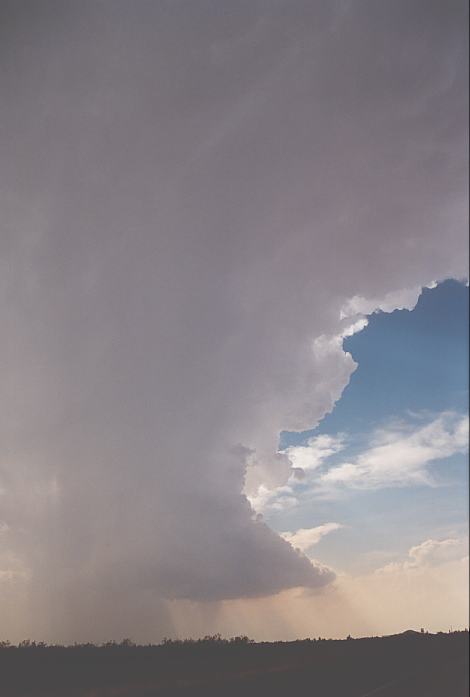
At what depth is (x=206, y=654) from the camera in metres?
19.6

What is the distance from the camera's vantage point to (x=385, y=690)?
12656 mm

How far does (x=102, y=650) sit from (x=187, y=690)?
798 centimetres

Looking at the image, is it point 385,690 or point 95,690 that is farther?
point 385,690

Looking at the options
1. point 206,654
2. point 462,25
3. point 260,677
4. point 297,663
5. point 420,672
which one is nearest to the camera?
point 462,25

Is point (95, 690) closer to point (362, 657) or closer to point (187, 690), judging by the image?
point (187, 690)

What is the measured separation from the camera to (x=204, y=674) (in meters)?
13.9

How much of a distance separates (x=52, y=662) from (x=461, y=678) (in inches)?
448

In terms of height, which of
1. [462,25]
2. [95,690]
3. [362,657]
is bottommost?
[362,657]

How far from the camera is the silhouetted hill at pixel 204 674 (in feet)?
36.7

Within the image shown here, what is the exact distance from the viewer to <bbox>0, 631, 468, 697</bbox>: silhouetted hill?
36.7ft

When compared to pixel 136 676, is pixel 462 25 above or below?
above

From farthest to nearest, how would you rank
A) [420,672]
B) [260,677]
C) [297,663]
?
[297,663] → [420,672] → [260,677]

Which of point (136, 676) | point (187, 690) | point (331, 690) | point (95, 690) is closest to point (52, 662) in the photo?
point (136, 676)

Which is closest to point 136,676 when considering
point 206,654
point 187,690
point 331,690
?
point 187,690
